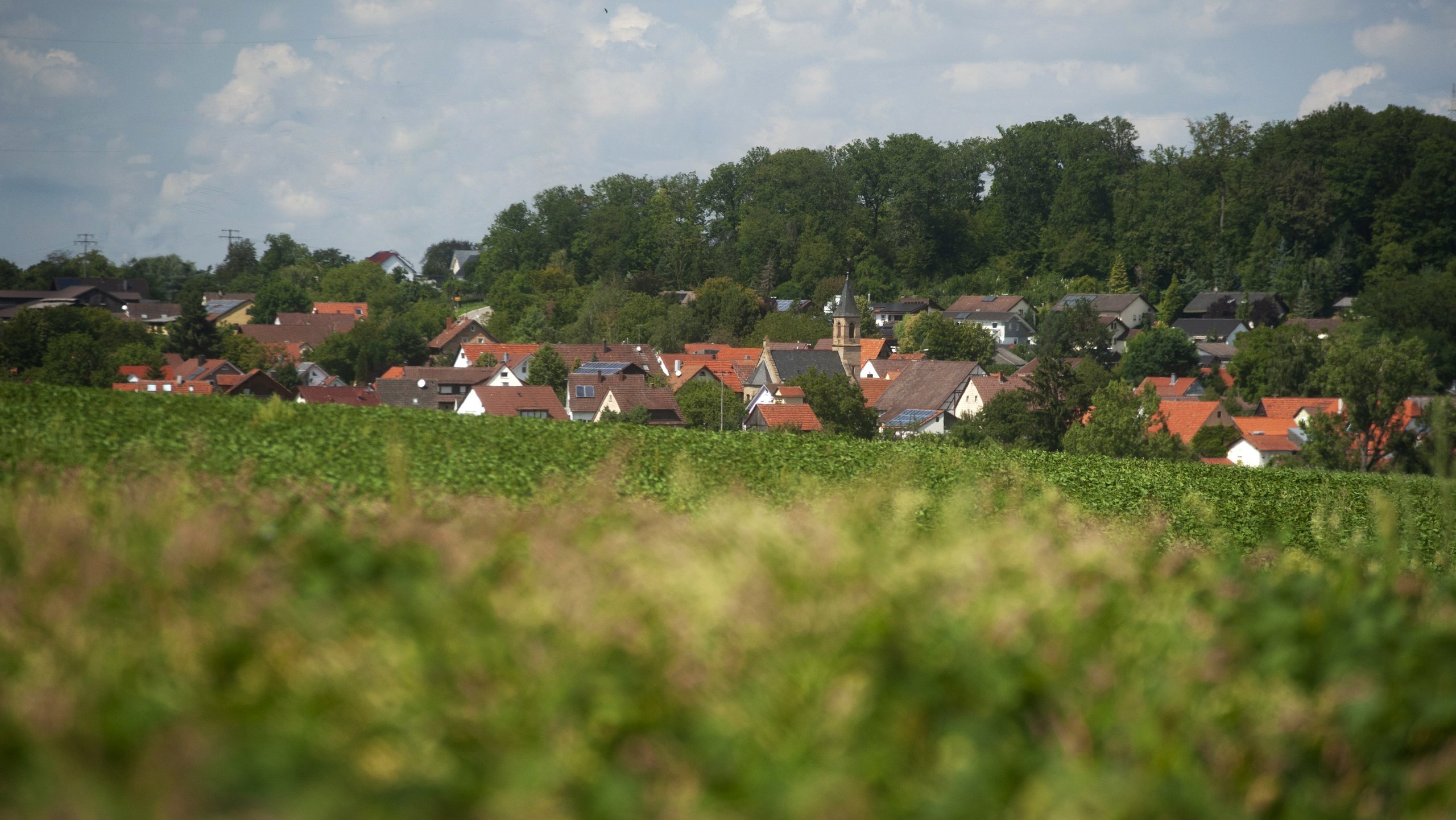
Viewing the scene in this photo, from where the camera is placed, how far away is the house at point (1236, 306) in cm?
8981

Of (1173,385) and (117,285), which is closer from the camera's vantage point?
(1173,385)

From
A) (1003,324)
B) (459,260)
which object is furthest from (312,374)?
(459,260)

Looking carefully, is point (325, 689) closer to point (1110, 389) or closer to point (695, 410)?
point (1110, 389)

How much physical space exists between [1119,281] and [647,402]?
64.4 m

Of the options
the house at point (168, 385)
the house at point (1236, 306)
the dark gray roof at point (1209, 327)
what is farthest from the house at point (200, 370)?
the house at point (1236, 306)

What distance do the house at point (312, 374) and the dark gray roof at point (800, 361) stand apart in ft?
95.4

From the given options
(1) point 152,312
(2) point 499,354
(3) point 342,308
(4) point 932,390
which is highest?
(1) point 152,312

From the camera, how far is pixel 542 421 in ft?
47.6

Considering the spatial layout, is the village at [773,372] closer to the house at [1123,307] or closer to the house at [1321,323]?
the house at [1123,307]

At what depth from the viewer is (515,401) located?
159 ft

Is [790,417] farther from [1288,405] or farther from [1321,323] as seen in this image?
[1321,323]

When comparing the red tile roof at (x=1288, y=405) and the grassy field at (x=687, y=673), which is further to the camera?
the red tile roof at (x=1288, y=405)

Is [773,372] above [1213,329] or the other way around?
the other way around

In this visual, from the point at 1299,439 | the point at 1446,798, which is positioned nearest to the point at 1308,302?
the point at 1299,439
